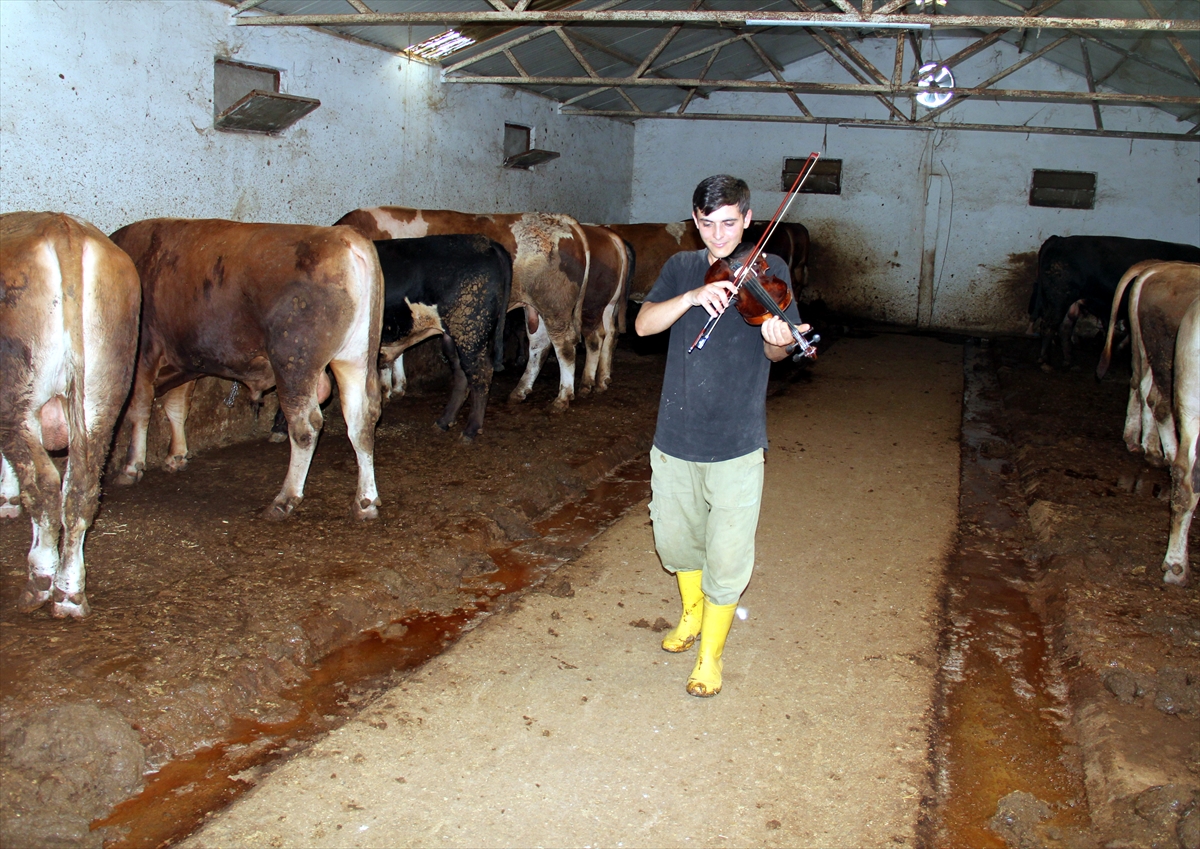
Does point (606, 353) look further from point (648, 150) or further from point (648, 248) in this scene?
point (648, 150)

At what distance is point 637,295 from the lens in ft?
38.2

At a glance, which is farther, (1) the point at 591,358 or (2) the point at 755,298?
(1) the point at 591,358

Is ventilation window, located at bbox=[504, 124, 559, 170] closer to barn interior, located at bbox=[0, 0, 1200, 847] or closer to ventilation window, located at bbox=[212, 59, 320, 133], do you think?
barn interior, located at bbox=[0, 0, 1200, 847]

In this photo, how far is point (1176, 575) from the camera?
15.8ft

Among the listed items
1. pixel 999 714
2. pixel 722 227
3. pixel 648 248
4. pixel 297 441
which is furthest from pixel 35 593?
pixel 648 248

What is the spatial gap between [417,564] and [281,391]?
1317 millimetres

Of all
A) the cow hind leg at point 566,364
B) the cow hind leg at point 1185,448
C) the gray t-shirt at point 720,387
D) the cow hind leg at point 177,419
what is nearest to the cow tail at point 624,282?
the cow hind leg at point 566,364

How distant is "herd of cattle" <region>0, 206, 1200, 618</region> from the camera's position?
3.67 metres

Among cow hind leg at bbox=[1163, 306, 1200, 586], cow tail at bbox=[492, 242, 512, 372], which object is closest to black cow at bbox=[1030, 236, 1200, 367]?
cow hind leg at bbox=[1163, 306, 1200, 586]

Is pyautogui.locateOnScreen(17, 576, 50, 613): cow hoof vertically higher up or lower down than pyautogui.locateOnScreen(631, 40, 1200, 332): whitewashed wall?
lower down

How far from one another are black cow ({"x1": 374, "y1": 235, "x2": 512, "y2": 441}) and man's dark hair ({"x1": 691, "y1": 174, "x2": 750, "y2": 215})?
12.7 feet

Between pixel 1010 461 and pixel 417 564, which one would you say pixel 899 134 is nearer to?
pixel 1010 461

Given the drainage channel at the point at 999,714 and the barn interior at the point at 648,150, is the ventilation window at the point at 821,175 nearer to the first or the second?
the barn interior at the point at 648,150

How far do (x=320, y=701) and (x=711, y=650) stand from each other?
1479 mm
